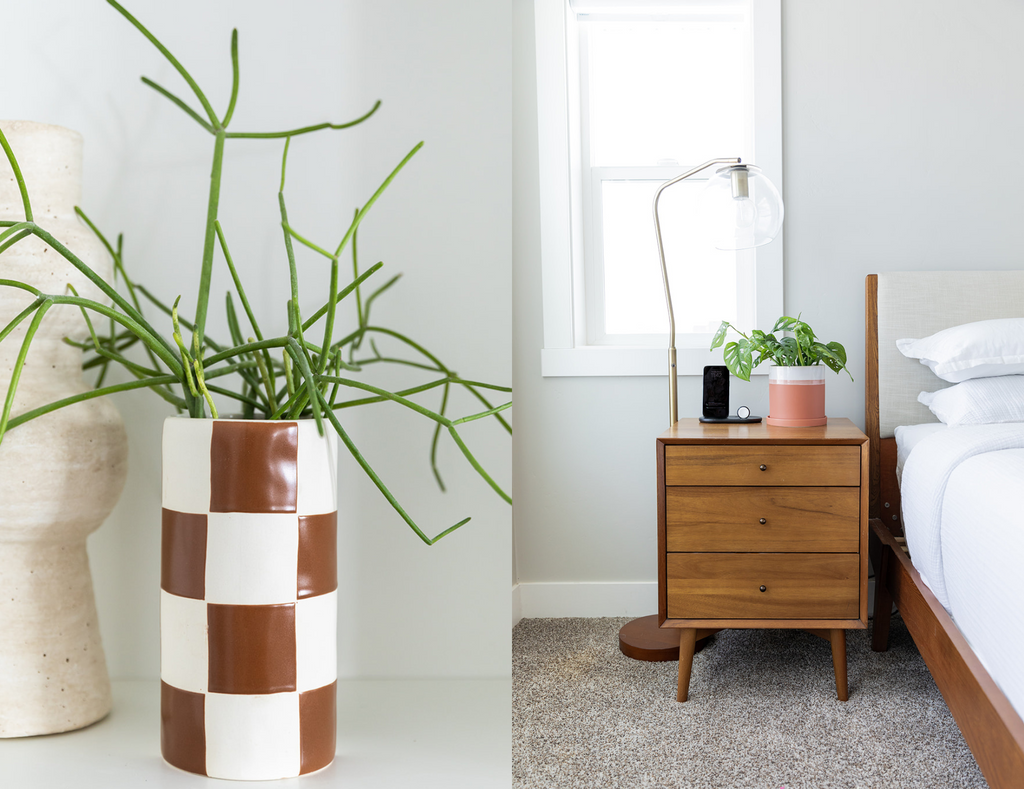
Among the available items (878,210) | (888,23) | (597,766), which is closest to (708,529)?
(597,766)

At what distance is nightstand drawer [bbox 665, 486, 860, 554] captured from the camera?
Result: 4.73 ft

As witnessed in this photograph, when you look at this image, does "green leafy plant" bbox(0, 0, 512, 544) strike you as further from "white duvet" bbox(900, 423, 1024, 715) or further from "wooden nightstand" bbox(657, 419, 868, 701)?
"wooden nightstand" bbox(657, 419, 868, 701)

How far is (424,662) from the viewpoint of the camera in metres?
0.73

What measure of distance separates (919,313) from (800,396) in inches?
17.6

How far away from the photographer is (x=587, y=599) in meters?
2.01

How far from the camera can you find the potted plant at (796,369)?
63.3 inches

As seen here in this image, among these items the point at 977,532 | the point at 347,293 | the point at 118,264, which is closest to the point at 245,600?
the point at 347,293

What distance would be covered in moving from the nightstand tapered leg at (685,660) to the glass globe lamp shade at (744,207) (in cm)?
81

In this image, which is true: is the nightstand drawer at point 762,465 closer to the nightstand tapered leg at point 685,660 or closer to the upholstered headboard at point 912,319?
the nightstand tapered leg at point 685,660

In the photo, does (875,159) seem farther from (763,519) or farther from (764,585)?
(764,585)

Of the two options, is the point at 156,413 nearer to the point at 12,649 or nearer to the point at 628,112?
the point at 12,649

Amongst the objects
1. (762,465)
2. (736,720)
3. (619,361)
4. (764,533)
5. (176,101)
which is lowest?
(736,720)

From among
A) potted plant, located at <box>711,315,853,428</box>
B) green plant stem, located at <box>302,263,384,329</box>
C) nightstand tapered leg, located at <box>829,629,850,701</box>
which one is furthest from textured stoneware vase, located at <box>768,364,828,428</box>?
green plant stem, located at <box>302,263,384,329</box>

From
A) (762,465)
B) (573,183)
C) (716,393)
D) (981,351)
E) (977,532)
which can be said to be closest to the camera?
(977,532)
